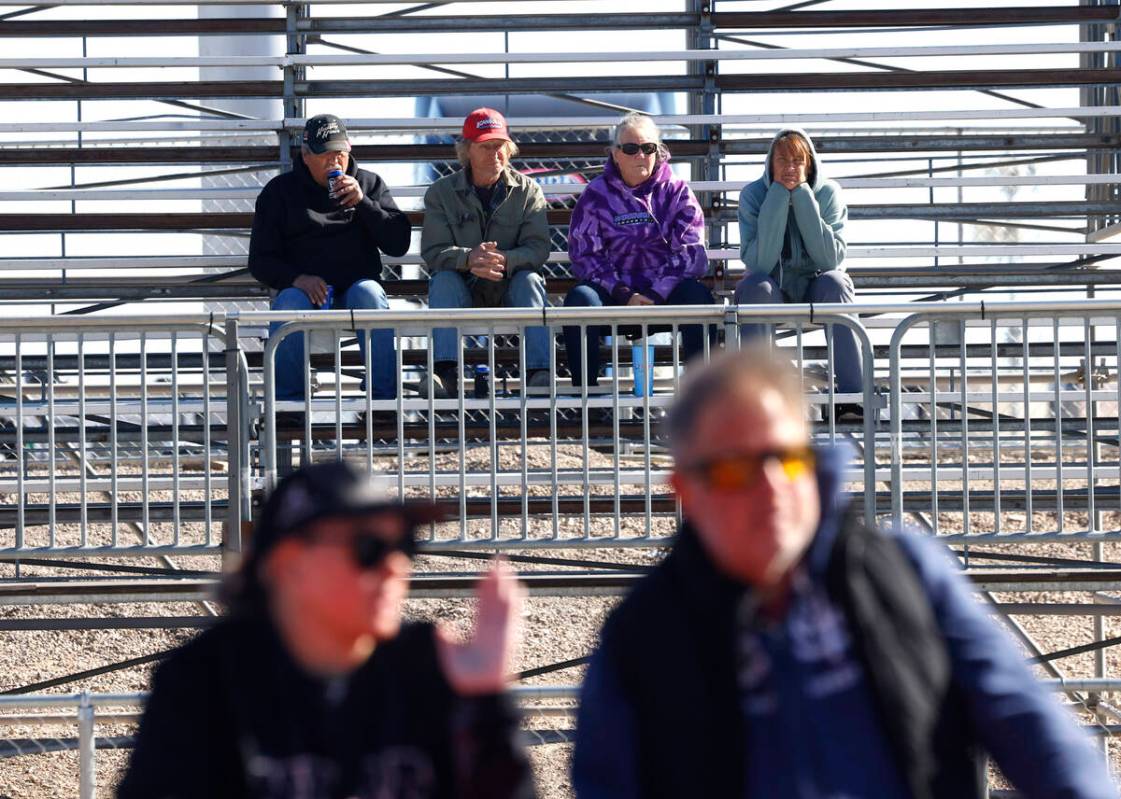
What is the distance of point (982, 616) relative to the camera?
2430 millimetres

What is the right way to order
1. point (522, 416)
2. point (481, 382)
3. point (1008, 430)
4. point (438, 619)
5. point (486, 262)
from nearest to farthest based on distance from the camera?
point (522, 416)
point (1008, 430)
point (481, 382)
point (486, 262)
point (438, 619)

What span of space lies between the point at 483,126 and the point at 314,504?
5.92 m

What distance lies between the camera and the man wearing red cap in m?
7.81

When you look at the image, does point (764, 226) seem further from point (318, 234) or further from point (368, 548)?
point (368, 548)

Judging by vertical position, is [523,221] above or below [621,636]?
above

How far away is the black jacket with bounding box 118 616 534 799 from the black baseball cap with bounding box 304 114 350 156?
19.5 ft

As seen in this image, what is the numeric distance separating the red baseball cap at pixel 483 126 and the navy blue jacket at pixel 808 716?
19.4 ft

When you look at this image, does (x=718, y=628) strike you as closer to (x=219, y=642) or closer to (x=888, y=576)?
(x=888, y=576)

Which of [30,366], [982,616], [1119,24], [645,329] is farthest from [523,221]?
[982,616]

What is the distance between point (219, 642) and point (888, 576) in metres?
0.92

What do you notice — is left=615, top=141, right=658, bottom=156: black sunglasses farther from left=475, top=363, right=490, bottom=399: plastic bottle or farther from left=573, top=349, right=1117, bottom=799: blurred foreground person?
left=573, top=349, right=1117, bottom=799: blurred foreground person

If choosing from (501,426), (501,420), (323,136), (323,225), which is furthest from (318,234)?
(501,426)

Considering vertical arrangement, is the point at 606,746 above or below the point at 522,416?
below

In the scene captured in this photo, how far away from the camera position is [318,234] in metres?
8.09
